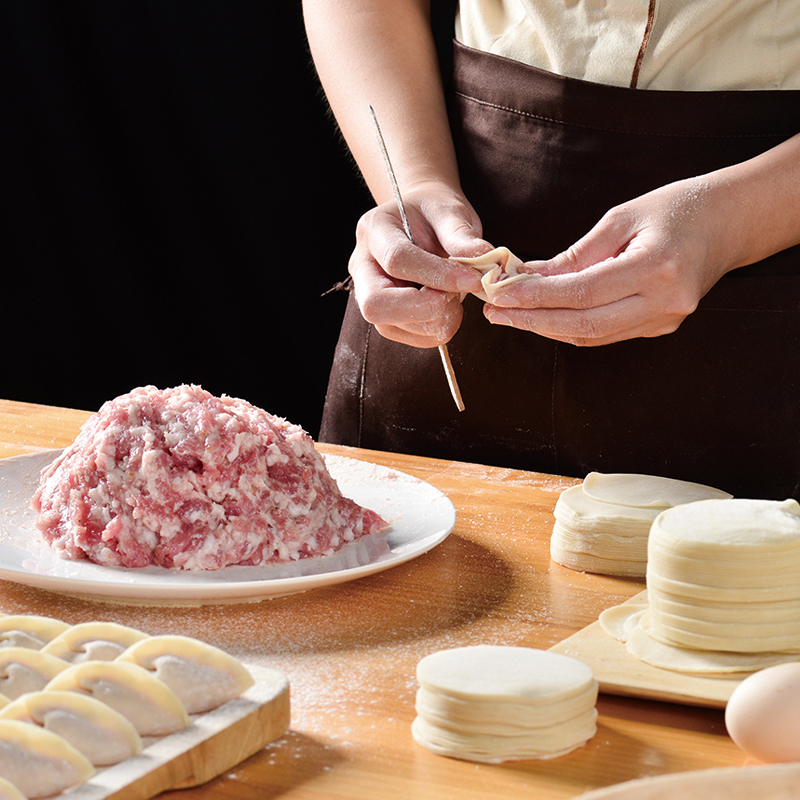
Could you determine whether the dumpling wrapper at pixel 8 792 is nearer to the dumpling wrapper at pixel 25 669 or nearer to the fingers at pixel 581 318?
the dumpling wrapper at pixel 25 669

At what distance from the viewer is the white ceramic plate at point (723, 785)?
0.56 m

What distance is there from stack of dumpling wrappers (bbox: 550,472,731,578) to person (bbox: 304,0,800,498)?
26cm

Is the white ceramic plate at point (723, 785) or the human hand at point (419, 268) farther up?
the human hand at point (419, 268)

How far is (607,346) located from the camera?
1.65 m

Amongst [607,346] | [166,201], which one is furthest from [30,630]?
[166,201]

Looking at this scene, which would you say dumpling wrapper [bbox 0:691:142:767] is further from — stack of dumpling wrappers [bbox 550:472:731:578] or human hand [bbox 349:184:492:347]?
human hand [bbox 349:184:492:347]

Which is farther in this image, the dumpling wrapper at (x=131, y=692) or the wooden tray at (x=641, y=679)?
the wooden tray at (x=641, y=679)

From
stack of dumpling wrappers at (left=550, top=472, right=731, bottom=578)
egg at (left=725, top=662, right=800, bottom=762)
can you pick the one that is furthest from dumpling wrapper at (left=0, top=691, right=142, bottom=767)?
stack of dumpling wrappers at (left=550, top=472, right=731, bottom=578)

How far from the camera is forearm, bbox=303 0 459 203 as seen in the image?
1713 millimetres

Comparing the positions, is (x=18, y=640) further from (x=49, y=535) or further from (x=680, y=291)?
(x=680, y=291)

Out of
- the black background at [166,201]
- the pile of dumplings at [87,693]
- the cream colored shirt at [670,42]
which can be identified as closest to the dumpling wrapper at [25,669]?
the pile of dumplings at [87,693]

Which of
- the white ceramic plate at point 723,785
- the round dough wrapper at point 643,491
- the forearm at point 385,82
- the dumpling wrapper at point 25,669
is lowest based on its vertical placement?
the dumpling wrapper at point 25,669

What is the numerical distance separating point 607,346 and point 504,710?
0.99 metres

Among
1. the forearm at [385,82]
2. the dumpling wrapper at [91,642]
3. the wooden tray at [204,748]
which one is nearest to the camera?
the wooden tray at [204,748]
